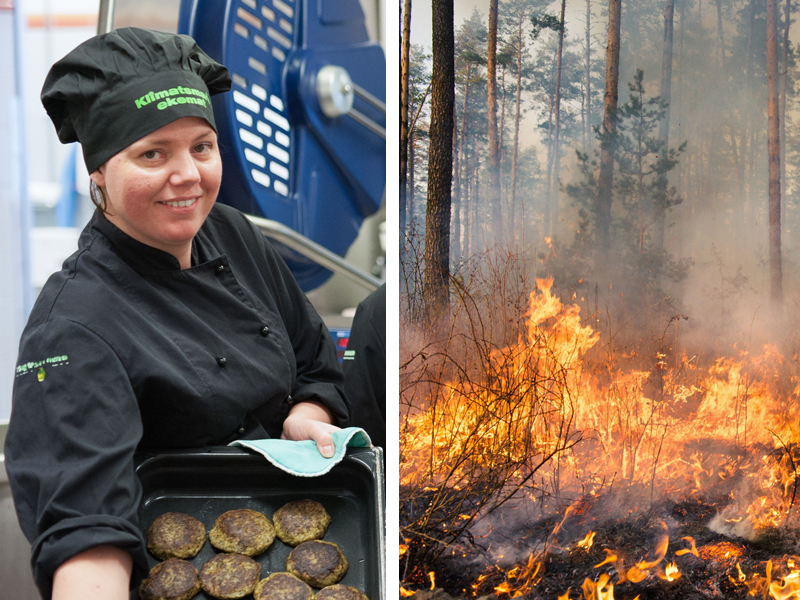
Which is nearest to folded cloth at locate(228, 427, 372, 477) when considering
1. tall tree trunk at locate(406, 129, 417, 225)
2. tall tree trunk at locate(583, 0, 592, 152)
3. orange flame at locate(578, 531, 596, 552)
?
tall tree trunk at locate(406, 129, 417, 225)

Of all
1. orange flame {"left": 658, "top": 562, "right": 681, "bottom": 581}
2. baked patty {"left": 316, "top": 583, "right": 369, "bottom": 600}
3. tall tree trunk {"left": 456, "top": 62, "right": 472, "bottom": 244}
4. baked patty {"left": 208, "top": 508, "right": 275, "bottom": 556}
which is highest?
tall tree trunk {"left": 456, "top": 62, "right": 472, "bottom": 244}

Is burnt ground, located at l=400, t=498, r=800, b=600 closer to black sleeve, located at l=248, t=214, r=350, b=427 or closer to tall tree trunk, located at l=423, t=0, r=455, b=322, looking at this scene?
black sleeve, located at l=248, t=214, r=350, b=427

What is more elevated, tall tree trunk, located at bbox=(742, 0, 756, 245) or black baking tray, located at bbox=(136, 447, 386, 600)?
tall tree trunk, located at bbox=(742, 0, 756, 245)

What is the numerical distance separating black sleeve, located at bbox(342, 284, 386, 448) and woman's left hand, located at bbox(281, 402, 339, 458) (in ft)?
0.34

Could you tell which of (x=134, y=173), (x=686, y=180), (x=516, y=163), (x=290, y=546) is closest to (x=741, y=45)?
(x=686, y=180)

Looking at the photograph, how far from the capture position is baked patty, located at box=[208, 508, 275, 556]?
3.30 ft

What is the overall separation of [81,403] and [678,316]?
3.79 ft

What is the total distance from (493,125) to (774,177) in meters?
0.64

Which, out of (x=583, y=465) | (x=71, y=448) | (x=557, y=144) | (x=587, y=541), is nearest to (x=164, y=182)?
(x=71, y=448)

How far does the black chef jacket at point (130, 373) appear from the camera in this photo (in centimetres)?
85

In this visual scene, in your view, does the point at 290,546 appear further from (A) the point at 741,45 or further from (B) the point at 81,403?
(A) the point at 741,45

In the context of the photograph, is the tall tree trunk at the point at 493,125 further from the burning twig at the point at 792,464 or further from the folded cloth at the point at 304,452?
the burning twig at the point at 792,464

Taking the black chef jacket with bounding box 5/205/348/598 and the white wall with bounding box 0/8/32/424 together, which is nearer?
the black chef jacket with bounding box 5/205/348/598

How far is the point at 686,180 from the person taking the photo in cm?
134
